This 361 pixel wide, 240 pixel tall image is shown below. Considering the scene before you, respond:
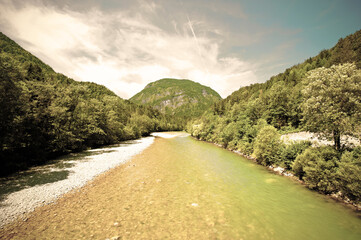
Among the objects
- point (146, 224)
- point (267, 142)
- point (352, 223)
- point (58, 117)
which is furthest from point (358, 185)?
point (58, 117)

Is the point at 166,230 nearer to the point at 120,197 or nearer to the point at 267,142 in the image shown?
the point at 120,197

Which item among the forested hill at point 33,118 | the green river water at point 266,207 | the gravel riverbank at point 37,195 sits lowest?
the green river water at point 266,207

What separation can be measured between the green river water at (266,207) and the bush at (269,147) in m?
4.37

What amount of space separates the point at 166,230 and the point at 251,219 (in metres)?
6.02

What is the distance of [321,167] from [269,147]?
363 inches

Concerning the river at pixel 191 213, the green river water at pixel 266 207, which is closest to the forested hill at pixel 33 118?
the river at pixel 191 213

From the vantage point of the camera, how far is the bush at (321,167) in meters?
13.0

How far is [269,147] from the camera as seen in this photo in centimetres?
2280

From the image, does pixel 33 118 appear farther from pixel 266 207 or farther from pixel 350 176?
pixel 350 176

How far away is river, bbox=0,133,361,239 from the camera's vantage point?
27.2 ft

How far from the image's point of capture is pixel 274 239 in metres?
8.29

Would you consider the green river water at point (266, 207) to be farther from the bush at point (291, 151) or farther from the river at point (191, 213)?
the bush at point (291, 151)

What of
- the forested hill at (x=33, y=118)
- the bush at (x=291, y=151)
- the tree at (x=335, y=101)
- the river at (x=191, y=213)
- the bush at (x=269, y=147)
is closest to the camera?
the river at (x=191, y=213)

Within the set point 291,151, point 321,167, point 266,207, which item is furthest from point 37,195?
point 291,151
